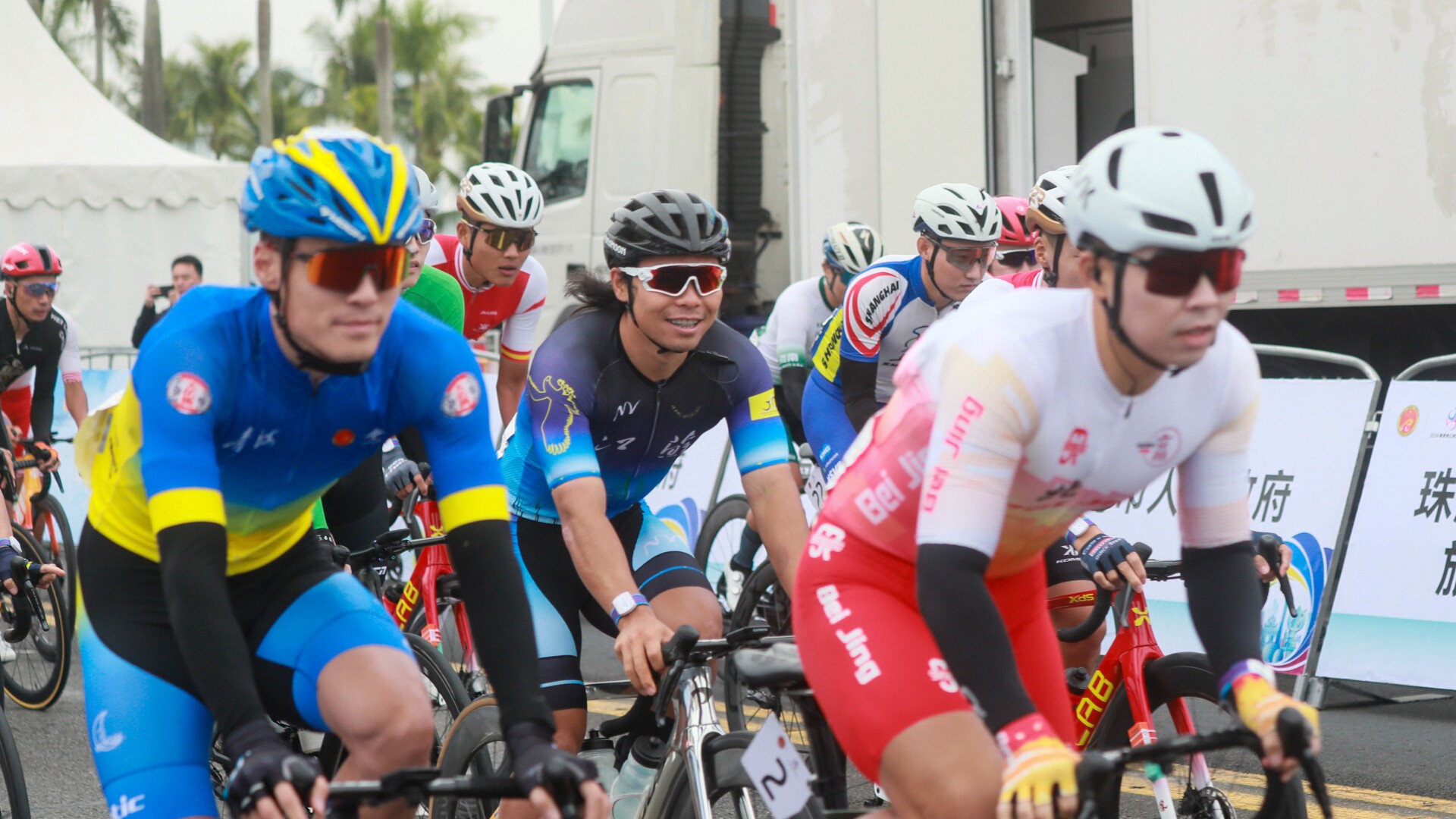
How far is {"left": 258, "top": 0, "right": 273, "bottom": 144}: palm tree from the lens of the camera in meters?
46.8

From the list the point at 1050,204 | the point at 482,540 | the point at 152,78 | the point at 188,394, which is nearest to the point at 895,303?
the point at 1050,204

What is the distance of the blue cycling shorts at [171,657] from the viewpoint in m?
3.00

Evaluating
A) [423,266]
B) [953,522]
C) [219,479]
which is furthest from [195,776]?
[423,266]

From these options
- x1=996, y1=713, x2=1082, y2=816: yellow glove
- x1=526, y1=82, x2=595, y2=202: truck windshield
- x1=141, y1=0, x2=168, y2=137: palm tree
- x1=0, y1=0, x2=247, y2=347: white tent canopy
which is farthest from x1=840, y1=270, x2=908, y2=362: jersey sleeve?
x1=141, y1=0, x2=168, y2=137: palm tree

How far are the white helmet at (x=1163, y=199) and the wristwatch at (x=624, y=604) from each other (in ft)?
4.94

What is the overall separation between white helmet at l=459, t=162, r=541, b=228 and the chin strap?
4.29 metres

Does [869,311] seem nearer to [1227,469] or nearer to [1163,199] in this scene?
[1227,469]

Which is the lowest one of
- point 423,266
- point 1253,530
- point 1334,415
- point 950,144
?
point 1253,530

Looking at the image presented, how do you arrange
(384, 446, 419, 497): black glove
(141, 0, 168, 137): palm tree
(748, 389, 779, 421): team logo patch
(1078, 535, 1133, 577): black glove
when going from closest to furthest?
(1078, 535, 1133, 577): black glove → (748, 389, 779, 421): team logo patch → (384, 446, 419, 497): black glove → (141, 0, 168, 137): palm tree

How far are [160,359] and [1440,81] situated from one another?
8.02 metres

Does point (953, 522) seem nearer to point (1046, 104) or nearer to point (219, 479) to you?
point (219, 479)

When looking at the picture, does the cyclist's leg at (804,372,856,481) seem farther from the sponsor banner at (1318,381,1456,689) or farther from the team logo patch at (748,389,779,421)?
the sponsor banner at (1318,381,1456,689)

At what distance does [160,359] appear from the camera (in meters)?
2.92

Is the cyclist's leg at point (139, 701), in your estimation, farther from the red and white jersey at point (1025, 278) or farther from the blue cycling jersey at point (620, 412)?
the red and white jersey at point (1025, 278)
